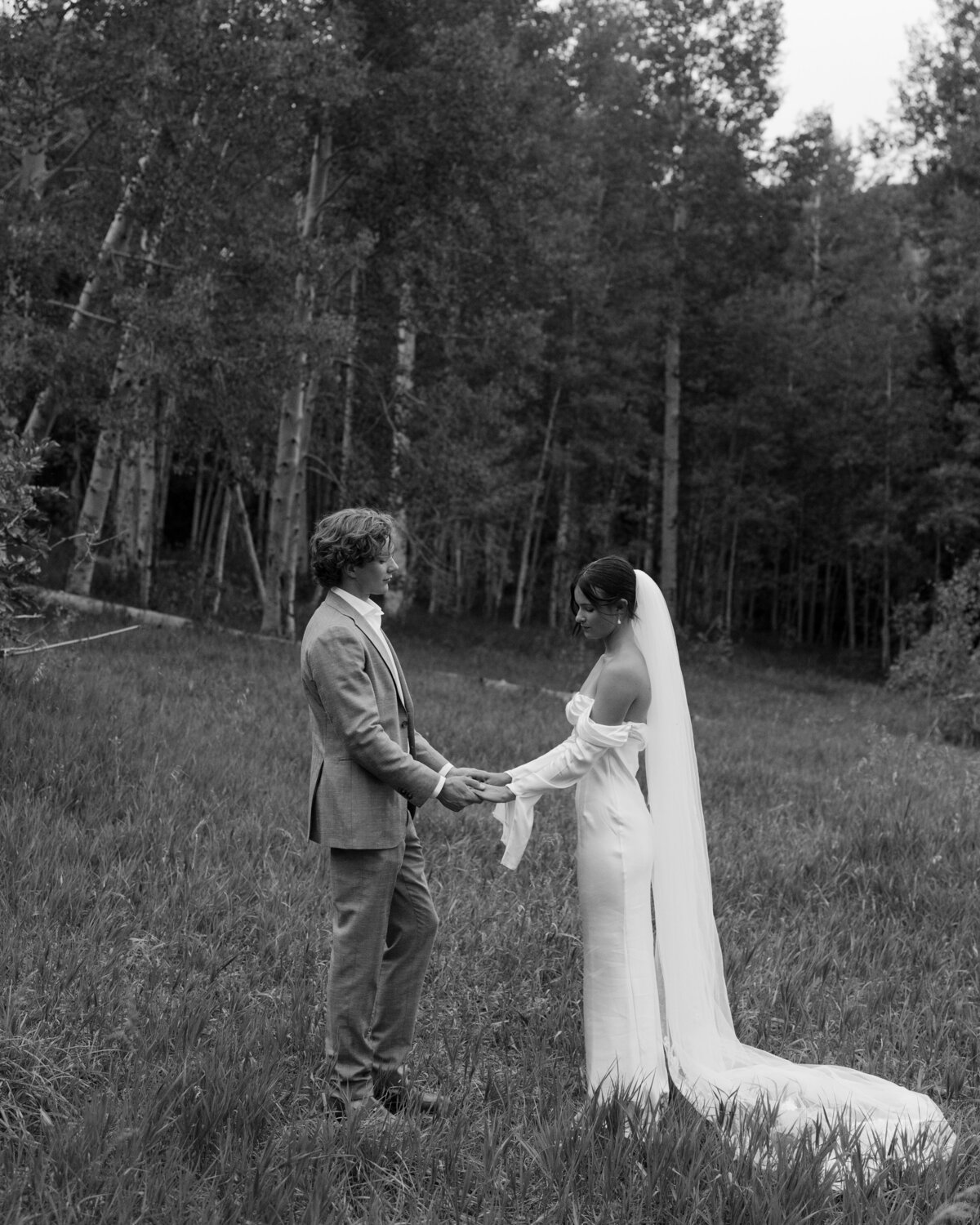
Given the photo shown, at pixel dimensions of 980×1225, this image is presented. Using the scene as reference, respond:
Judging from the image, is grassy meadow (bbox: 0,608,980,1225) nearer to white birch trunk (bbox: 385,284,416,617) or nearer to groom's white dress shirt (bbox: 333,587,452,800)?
groom's white dress shirt (bbox: 333,587,452,800)

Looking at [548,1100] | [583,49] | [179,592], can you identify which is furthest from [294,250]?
[583,49]

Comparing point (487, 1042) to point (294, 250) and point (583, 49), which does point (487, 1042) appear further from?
point (583, 49)

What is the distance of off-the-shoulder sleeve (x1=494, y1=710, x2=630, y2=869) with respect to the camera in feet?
14.4

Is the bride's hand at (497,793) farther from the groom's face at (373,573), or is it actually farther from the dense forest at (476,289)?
the dense forest at (476,289)

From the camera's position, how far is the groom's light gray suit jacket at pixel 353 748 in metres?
3.93

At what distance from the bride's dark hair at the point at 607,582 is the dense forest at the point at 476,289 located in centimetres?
531

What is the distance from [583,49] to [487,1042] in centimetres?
3045

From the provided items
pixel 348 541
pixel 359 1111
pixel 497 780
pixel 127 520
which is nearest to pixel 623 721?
pixel 497 780

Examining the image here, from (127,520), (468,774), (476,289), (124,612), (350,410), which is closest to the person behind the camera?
(468,774)

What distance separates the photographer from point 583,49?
30031 mm

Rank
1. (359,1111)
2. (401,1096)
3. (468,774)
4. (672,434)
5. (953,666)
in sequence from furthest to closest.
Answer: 1. (672,434)
2. (953,666)
3. (468,774)
4. (401,1096)
5. (359,1111)

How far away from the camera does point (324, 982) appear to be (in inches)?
195

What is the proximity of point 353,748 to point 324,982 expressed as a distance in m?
1.55

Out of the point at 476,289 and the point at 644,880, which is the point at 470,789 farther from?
the point at 476,289
